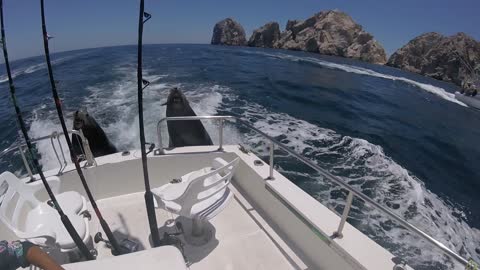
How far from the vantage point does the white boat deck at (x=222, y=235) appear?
259 centimetres

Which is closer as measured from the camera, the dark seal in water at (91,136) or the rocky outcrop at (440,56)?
the dark seal in water at (91,136)

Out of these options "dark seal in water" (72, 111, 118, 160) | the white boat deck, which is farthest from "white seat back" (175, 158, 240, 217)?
"dark seal in water" (72, 111, 118, 160)

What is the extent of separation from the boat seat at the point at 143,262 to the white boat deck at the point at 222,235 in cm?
113

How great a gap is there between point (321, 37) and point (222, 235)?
8066 centimetres

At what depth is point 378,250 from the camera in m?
2.01

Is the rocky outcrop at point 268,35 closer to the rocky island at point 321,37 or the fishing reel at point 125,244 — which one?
the rocky island at point 321,37

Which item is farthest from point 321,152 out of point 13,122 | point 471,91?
point 471,91

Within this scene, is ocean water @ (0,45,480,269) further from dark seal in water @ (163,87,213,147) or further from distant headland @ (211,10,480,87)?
distant headland @ (211,10,480,87)

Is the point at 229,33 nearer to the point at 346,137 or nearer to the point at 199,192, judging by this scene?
the point at 346,137

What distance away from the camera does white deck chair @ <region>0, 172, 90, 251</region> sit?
203cm

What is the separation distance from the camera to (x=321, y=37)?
238 ft

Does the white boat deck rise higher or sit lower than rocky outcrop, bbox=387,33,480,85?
lower

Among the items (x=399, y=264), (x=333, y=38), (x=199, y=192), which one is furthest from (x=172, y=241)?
(x=333, y=38)

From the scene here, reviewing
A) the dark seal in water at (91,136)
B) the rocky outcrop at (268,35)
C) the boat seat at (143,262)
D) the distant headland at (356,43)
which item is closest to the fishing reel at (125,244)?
the boat seat at (143,262)
